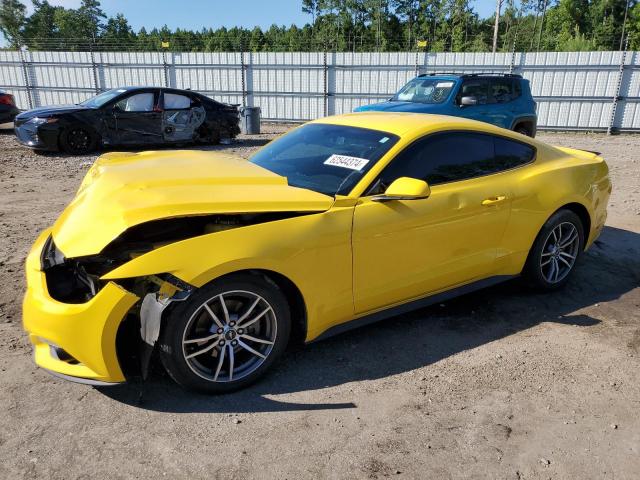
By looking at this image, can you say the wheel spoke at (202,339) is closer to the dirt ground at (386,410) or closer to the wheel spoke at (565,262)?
the dirt ground at (386,410)

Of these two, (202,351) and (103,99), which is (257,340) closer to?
(202,351)

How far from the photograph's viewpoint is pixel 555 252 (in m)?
4.42

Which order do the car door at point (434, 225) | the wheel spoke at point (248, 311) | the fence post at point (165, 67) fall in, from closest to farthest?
the wheel spoke at point (248, 311)
the car door at point (434, 225)
the fence post at point (165, 67)

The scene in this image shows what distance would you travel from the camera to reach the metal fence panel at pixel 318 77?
16641 mm

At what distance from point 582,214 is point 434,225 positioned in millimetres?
1933

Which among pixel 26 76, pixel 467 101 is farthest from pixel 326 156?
pixel 26 76

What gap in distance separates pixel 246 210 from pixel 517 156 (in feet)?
8.09

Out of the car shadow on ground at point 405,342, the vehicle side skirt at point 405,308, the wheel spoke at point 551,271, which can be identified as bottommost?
the car shadow on ground at point 405,342

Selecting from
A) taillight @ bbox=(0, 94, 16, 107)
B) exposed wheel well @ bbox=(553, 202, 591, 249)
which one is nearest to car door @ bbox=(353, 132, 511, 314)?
exposed wheel well @ bbox=(553, 202, 591, 249)

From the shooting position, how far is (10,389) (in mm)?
2947

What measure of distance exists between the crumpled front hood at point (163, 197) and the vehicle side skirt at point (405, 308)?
0.79 m

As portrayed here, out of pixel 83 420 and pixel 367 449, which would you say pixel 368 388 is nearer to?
pixel 367 449

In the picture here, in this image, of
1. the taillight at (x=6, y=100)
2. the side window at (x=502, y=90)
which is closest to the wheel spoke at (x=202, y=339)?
the side window at (x=502, y=90)

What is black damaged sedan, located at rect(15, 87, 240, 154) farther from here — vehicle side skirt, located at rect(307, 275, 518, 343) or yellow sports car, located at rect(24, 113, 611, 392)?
vehicle side skirt, located at rect(307, 275, 518, 343)
